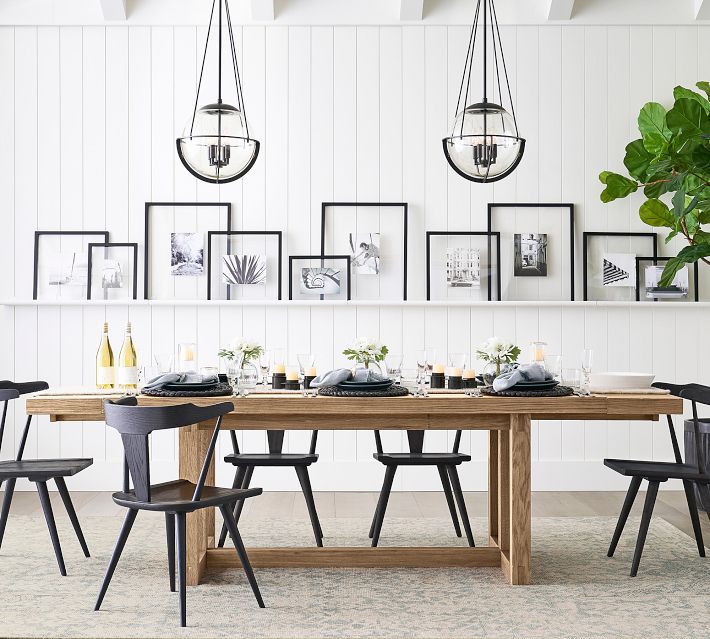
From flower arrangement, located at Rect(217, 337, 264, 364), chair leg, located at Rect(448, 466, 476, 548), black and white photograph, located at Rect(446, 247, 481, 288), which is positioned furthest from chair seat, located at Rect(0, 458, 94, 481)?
Result: black and white photograph, located at Rect(446, 247, 481, 288)

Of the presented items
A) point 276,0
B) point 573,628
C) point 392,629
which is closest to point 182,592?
point 392,629

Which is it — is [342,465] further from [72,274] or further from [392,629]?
[392,629]

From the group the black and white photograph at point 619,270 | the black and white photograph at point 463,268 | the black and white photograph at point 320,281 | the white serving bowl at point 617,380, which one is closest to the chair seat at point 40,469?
the black and white photograph at point 320,281

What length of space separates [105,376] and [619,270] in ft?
11.2

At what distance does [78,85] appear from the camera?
5.56 m

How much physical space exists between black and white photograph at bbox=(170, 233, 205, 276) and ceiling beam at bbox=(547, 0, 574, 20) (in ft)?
8.90

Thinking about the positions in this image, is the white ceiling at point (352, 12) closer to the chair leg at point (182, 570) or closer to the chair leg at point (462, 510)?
the chair leg at point (462, 510)

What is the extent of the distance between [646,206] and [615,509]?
182 centimetres

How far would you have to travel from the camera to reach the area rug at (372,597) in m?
2.96

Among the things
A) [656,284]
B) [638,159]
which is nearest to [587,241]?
[656,284]

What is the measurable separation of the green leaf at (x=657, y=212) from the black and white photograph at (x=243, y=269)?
2.40m

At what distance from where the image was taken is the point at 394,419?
3.41 meters

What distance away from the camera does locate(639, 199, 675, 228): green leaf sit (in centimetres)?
505

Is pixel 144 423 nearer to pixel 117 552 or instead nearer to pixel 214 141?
pixel 117 552
